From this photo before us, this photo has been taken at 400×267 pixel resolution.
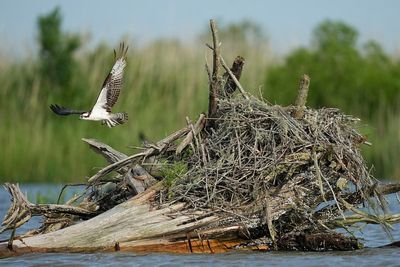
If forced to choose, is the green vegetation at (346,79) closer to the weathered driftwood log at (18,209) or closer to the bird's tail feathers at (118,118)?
the bird's tail feathers at (118,118)

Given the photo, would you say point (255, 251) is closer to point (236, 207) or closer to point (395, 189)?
point (236, 207)

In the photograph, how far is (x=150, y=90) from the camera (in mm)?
19594

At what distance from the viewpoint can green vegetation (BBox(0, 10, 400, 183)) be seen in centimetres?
1752

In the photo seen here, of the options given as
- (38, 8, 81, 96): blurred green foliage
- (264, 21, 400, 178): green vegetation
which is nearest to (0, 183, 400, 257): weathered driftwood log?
(264, 21, 400, 178): green vegetation

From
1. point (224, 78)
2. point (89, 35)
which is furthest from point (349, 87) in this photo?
point (224, 78)

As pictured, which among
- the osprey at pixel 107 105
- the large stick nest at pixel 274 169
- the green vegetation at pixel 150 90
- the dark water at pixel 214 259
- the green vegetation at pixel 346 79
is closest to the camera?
the dark water at pixel 214 259

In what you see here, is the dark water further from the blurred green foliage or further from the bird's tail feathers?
the blurred green foliage

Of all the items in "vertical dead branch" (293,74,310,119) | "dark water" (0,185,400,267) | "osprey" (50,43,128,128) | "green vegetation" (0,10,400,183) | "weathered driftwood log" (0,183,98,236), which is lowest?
"dark water" (0,185,400,267)

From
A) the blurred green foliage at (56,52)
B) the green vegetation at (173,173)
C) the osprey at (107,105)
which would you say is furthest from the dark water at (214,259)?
the blurred green foliage at (56,52)

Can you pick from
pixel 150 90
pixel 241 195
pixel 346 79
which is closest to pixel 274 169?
pixel 241 195

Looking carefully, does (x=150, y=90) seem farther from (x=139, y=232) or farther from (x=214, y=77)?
(x=139, y=232)

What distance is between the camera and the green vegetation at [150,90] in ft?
57.5

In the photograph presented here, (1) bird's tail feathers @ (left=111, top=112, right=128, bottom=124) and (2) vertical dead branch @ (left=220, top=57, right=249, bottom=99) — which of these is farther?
(1) bird's tail feathers @ (left=111, top=112, right=128, bottom=124)

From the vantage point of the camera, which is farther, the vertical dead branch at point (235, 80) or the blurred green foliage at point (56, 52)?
the blurred green foliage at point (56, 52)
